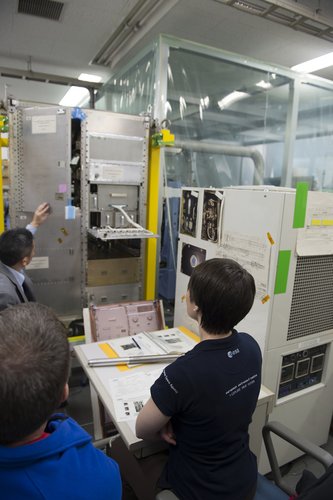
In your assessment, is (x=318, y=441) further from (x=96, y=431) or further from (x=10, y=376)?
(x=10, y=376)

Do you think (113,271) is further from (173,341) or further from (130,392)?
(130,392)

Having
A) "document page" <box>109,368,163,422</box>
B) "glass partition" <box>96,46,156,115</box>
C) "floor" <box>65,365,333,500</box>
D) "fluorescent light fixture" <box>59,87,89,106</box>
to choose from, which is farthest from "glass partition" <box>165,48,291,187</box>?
"fluorescent light fixture" <box>59,87,89,106</box>

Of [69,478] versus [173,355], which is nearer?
[69,478]

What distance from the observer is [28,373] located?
1.81ft

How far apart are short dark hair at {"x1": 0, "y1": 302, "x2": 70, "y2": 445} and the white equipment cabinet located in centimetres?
109

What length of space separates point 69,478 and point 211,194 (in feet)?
4.72

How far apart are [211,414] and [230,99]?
342 centimetres

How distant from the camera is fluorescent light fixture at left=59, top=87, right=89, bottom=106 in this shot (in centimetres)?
581

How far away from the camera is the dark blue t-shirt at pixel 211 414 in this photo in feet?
3.13

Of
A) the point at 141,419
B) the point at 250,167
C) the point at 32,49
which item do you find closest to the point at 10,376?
the point at 141,419

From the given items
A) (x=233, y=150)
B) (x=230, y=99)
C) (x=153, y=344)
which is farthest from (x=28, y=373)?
(x=230, y=99)

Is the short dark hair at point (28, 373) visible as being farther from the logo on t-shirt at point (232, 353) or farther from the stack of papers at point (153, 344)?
the stack of papers at point (153, 344)

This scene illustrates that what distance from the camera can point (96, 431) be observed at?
178 cm

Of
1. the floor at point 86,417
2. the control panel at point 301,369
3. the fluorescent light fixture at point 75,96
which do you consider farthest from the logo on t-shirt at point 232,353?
the fluorescent light fixture at point 75,96
